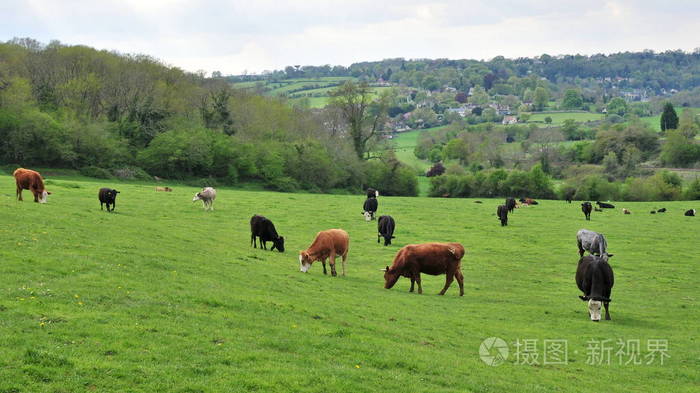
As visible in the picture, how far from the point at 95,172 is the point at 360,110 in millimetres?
45754

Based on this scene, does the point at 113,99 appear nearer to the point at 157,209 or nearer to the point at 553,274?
the point at 157,209

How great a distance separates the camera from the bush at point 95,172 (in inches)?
2628

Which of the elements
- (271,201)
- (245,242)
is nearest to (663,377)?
(245,242)

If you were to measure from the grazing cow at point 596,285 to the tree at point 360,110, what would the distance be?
80272 mm

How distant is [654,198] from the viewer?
83.1 meters

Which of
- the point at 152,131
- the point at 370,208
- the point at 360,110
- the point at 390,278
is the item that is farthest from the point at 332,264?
the point at 360,110

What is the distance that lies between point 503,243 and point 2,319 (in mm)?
28628

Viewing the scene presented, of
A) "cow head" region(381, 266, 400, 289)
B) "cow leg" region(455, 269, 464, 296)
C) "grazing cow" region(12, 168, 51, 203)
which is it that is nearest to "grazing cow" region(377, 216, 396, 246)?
"cow head" region(381, 266, 400, 289)

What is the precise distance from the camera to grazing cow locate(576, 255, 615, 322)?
18312 millimetres

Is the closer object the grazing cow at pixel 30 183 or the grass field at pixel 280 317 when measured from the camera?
the grass field at pixel 280 317

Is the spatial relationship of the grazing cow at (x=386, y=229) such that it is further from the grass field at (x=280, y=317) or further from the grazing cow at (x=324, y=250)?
the grazing cow at (x=324, y=250)
